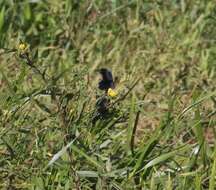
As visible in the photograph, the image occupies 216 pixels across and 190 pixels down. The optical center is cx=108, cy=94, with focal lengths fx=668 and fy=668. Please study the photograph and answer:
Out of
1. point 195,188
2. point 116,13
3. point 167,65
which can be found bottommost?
point 195,188

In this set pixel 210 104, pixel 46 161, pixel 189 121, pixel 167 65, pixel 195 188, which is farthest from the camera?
pixel 167 65

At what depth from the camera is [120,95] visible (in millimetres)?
2529

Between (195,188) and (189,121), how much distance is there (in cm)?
45

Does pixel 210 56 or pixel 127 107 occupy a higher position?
pixel 210 56

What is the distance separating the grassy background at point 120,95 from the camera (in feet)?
7.64

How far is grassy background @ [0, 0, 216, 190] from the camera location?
91.7 inches

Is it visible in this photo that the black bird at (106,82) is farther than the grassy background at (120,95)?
Yes

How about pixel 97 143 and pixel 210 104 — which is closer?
pixel 97 143

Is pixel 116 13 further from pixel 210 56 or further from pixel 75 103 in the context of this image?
pixel 75 103

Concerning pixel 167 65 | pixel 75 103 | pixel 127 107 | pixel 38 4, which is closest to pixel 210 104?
pixel 167 65

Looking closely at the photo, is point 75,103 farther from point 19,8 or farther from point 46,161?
point 19,8

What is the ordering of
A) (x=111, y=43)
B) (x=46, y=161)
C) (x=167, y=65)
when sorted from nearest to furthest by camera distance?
(x=46, y=161) < (x=167, y=65) < (x=111, y=43)

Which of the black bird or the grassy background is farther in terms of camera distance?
the black bird

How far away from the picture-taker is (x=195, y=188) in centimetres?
222
